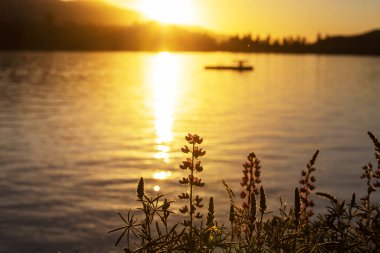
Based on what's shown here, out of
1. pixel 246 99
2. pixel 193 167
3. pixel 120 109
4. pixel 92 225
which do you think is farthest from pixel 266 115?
pixel 193 167

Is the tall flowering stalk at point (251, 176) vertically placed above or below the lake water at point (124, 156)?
above

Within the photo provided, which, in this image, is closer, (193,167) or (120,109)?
(193,167)

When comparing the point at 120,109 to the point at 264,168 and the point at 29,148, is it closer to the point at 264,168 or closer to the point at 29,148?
the point at 29,148

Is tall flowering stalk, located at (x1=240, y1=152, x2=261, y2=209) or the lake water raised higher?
tall flowering stalk, located at (x1=240, y1=152, x2=261, y2=209)

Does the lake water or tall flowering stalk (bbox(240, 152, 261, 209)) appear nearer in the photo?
tall flowering stalk (bbox(240, 152, 261, 209))

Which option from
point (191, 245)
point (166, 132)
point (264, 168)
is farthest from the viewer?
point (166, 132)

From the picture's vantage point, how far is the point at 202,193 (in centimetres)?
2386

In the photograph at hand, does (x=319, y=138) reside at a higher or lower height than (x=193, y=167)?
lower

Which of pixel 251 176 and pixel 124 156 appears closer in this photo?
pixel 251 176

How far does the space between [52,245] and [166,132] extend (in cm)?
3098

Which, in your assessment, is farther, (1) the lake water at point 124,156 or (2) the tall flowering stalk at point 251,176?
(1) the lake water at point 124,156

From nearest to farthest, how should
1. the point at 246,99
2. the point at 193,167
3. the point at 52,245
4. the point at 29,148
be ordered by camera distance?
the point at 193,167
the point at 52,245
the point at 29,148
the point at 246,99

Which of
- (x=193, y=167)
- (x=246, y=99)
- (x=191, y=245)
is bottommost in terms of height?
(x=246, y=99)

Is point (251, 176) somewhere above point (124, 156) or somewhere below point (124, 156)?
above
